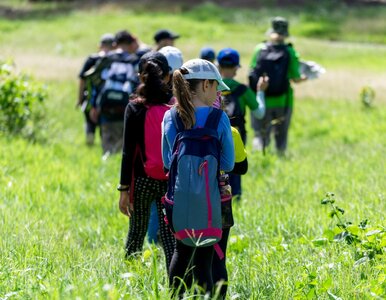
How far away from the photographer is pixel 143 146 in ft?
18.6

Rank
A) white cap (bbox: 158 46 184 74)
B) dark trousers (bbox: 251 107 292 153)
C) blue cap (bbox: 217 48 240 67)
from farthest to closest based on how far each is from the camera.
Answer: dark trousers (bbox: 251 107 292 153) < blue cap (bbox: 217 48 240 67) < white cap (bbox: 158 46 184 74)

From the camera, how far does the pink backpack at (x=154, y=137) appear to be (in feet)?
18.3

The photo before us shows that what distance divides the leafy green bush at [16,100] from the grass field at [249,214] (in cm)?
57

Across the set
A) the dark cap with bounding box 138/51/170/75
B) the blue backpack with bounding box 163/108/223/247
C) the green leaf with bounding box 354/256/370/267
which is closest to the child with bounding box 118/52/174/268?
the dark cap with bounding box 138/51/170/75

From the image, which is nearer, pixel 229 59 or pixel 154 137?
pixel 154 137

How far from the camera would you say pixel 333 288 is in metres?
4.80

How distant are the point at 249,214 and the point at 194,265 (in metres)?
2.75

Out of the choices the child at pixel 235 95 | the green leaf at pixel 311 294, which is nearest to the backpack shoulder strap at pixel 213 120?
the green leaf at pixel 311 294

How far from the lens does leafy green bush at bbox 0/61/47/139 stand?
11.9m

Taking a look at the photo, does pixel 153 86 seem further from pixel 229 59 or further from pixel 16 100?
pixel 16 100

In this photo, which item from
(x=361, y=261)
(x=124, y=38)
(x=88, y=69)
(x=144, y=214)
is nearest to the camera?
(x=361, y=261)

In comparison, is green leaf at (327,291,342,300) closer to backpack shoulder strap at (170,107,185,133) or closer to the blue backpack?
the blue backpack

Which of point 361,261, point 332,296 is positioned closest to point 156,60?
point 361,261

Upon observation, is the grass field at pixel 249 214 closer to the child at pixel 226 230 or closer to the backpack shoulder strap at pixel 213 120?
the child at pixel 226 230
